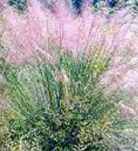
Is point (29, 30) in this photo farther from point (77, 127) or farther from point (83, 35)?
point (77, 127)

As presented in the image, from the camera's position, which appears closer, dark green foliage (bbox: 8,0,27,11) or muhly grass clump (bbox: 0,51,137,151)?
muhly grass clump (bbox: 0,51,137,151)

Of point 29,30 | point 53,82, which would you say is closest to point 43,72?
point 53,82

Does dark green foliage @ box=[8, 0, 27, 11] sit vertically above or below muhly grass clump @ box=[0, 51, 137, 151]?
above

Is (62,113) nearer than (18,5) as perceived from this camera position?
Yes

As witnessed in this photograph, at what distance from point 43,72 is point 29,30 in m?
0.41

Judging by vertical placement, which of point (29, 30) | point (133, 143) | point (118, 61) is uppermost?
point (29, 30)

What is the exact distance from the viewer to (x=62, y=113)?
4500mm

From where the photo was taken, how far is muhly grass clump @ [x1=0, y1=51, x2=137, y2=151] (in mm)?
4449

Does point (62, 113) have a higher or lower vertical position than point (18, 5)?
lower

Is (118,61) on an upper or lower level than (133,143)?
upper

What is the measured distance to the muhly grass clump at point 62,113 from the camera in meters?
4.45

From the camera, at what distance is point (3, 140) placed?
4.48 meters

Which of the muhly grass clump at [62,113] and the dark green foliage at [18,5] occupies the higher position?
the dark green foliage at [18,5]

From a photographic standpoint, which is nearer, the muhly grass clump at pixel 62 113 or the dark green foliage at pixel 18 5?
the muhly grass clump at pixel 62 113
